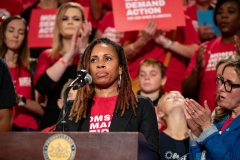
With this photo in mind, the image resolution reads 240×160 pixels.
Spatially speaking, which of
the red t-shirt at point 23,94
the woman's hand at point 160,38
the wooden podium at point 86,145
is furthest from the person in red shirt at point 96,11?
the wooden podium at point 86,145

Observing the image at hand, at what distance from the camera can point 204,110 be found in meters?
3.50

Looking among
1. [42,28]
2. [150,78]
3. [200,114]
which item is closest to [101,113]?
[200,114]

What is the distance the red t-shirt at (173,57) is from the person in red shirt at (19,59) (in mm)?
1106

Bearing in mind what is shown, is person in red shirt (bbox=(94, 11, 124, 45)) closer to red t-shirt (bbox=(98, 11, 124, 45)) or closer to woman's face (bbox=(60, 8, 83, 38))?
red t-shirt (bbox=(98, 11, 124, 45))

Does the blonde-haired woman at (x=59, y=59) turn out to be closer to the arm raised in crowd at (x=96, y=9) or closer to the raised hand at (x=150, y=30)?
the raised hand at (x=150, y=30)

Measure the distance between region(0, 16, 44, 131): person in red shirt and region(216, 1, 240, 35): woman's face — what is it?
2.06 m

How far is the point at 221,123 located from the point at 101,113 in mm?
862

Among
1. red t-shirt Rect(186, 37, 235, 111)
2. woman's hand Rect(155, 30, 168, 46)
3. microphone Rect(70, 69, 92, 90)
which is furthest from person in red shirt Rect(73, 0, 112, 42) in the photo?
microphone Rect(70, 69, 92, 90)

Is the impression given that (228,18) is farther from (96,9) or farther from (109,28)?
(96,9)

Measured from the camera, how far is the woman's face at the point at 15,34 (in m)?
5.58

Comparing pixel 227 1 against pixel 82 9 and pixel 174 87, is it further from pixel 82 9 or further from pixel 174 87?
pixel 82 9

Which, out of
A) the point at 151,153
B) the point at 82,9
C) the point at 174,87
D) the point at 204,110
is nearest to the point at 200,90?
the point at 174,87

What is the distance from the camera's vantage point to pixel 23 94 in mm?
5629

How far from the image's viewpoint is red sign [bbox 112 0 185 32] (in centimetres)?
543
